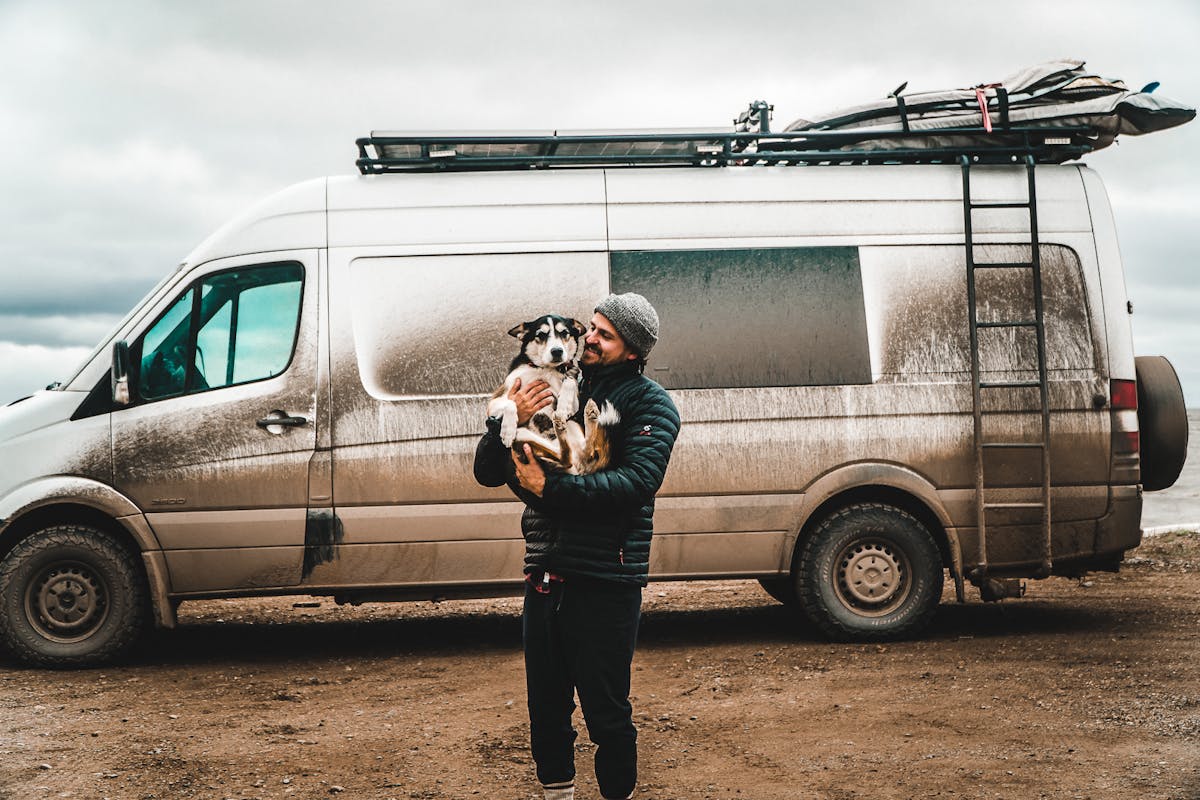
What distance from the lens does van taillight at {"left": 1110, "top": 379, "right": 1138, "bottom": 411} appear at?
23.8 ft

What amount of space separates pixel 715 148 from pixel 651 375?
1.51 metres

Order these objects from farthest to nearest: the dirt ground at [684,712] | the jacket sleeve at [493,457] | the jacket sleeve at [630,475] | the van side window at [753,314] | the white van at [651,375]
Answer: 1. the van side window at [753,314]
2. the white van at [651,375]
3. the dirt ground at [684,712]
4. the jacket sleeve at [493,457]
5. the jacket sleeve at [630,475]

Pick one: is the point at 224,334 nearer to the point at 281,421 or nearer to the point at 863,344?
the point at 281,421

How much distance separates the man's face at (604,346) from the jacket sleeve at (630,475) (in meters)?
0.16

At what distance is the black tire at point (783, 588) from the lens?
24.3 ft

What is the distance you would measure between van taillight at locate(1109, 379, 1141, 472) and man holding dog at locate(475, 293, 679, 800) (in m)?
4.52

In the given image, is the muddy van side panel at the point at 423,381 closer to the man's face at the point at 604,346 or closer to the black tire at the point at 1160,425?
the man's face at the point at 604,346

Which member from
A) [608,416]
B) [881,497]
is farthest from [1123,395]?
[608,416]

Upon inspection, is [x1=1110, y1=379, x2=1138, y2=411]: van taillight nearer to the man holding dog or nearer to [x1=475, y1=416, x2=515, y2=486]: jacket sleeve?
the man holding dog

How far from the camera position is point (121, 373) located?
677cm

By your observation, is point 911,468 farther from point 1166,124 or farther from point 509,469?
point 509,469

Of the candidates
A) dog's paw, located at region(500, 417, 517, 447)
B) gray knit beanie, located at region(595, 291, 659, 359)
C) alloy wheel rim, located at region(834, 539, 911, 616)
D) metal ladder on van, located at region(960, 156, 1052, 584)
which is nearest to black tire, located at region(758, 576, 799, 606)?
alloy wheel rim, located at region(834, 539, 911, 616)

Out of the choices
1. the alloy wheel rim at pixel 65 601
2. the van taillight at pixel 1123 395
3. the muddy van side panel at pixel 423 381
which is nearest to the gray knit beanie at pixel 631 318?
the muddy van side panel at pixel 423 381

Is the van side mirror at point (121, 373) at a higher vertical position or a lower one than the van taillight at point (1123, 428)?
higher
